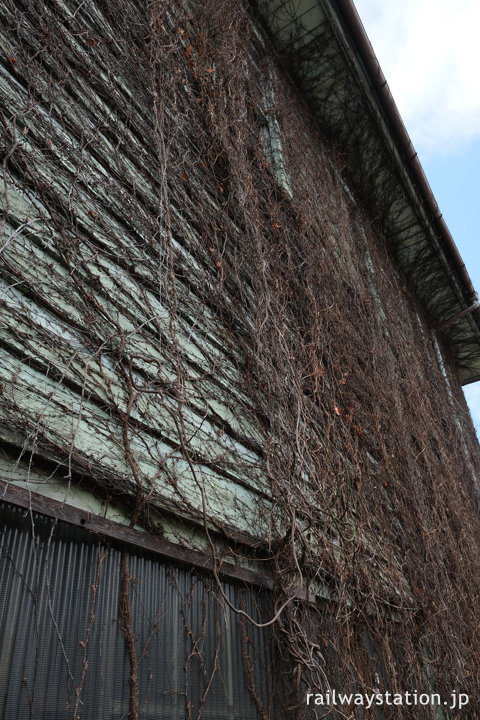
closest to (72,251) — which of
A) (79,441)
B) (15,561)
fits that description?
(79,441)

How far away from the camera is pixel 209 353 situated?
2703 mm

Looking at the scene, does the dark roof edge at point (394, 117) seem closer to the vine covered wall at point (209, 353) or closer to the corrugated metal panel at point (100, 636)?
the vine covered wall at point (209, 353)

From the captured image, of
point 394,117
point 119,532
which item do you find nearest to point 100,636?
point 119,532

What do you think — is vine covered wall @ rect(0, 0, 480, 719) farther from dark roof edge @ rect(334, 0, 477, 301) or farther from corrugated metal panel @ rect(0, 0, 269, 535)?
dark roof edge @ rect(334, 0, 477, 301)

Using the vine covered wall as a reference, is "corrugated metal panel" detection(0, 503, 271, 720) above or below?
below

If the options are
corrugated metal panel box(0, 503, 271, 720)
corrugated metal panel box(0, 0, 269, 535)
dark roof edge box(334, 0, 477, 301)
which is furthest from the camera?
dark roof edge box(334, 0, 477, 301)

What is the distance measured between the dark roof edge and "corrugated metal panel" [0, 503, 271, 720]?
16.5 feet

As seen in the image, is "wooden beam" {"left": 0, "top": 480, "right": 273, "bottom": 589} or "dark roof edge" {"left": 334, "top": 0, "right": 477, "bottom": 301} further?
"dark roof edge" {"left": 334, "top": 0, "right": 477, "bottom": 301}

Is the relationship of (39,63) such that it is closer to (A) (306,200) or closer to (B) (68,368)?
(B) (68,368)

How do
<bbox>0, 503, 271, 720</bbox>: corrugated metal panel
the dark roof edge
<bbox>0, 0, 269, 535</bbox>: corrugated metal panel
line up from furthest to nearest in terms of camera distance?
1. the dark roof edge
2. <bbox>0, 0, 269, 535</bbox>: corrugated metal panel
3. <bbox>0, 503, 271, 720</bbox>: corrugated metal panel

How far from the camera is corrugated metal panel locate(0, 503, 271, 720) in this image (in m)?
1.45

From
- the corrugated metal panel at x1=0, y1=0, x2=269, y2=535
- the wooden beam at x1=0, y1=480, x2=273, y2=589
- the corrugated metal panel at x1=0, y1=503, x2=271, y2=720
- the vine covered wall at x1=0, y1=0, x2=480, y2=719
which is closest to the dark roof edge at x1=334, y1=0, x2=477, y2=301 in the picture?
the vine covered wall at x1=0, y1=0, x2=480, y2=719

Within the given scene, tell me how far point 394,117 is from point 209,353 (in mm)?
4283

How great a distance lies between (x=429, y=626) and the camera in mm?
3617
